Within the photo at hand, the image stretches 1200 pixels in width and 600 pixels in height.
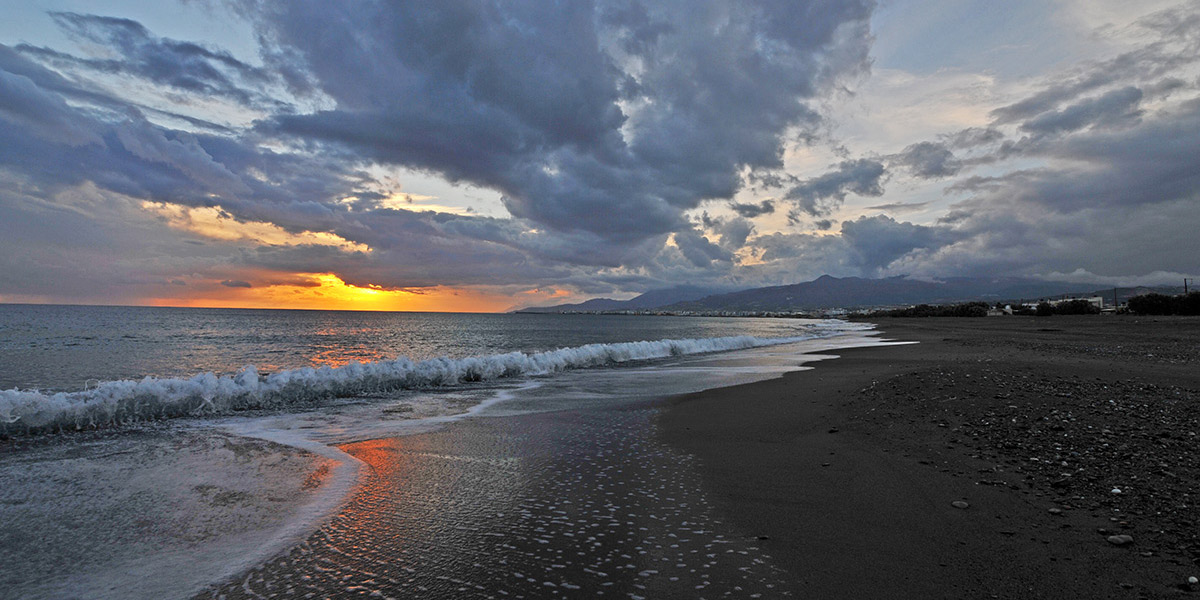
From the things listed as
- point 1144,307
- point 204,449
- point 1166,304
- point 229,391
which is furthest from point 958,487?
point 1144,307

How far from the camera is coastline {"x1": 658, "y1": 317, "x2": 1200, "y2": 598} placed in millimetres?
3621

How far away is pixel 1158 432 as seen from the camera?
660 cm

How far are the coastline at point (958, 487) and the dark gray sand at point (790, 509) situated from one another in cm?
2

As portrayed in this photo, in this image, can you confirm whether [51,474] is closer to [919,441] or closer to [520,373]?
[919,441]

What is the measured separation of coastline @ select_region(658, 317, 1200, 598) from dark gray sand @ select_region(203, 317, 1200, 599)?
0.02m

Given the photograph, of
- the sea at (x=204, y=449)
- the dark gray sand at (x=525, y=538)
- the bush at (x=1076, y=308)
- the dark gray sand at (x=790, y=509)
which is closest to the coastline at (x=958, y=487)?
the dark gray sand at (x=790, y=509)

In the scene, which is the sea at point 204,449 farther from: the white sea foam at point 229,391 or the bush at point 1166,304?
the bush at point 1166,304

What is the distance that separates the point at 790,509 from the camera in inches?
197

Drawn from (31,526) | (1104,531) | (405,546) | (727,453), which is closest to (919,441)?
(727,453)

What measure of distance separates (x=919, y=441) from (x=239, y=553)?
314 inches

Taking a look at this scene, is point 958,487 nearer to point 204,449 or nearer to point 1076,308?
point 204,449

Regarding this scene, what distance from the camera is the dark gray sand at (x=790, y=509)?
358 centimetres

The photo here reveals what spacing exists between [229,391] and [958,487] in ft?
44.0

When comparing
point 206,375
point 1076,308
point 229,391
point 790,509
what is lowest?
point 790,509
